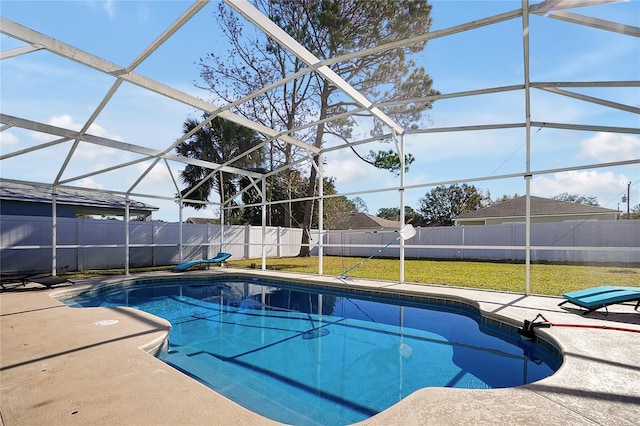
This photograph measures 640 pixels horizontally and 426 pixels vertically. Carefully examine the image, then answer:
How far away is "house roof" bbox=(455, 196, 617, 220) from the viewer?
726 inches

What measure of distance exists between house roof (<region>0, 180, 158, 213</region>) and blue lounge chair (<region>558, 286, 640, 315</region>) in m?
13.4

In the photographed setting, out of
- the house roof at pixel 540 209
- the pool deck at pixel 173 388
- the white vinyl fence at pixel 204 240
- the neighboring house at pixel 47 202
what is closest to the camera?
the pool deck at pixel 173 388

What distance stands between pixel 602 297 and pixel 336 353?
13.3 ft

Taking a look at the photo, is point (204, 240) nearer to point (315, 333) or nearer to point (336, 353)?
point (315, 333)

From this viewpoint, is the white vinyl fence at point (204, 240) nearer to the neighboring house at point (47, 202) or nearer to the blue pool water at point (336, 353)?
the neighboring house at point (47, 202)

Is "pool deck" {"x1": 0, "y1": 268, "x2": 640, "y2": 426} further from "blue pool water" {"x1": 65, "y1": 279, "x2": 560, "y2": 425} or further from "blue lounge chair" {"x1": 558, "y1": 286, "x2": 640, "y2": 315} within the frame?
"blue pool water" {"x1": 65, "y1": 279, "x2": 560, "y2": 425}

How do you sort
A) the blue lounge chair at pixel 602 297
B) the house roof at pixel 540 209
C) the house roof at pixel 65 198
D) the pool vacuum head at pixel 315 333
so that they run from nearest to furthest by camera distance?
the blue lounge chair at pixel 602 297 → the pool vacuum head at pixel 315 333 → the house roof at pixel 65 198 → the house roof at pixel 540 209

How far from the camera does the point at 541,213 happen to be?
1983 cm

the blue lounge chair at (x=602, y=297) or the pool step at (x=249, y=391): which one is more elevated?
the blue lounge chair at (x=602, y=297)

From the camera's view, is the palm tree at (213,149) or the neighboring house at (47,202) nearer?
the neighboring house at (47,202)

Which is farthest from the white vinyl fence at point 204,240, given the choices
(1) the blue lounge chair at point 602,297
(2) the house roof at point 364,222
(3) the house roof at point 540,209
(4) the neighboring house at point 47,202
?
(2) the house roof at point 364,222

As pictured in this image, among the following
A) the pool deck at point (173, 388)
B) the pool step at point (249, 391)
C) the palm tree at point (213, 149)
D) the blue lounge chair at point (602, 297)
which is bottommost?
the pool step at point (249, 391)

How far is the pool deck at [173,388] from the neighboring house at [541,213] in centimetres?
1594

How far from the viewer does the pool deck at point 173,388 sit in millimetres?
2203
